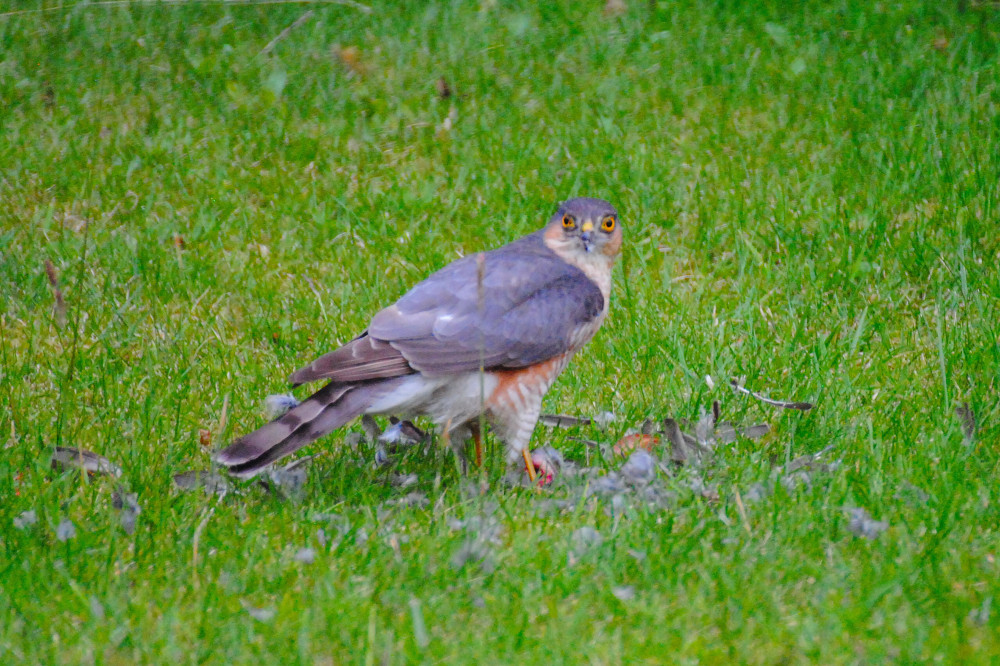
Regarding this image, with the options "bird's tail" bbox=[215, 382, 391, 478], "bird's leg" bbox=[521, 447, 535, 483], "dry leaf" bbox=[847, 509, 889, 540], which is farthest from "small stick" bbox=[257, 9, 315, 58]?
"dry leaf" bbox=[847, 509, 889, 540]

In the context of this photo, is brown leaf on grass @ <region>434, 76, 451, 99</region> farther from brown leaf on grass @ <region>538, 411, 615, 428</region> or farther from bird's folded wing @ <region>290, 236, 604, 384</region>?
brown leaf on grass @ <region>538, 411, 615, 428</region>

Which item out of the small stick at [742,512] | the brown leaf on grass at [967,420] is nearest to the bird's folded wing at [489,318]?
the small stick at [742,512]

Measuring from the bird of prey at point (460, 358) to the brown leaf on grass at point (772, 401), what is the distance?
600 mm

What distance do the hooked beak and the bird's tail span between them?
3.39 feet

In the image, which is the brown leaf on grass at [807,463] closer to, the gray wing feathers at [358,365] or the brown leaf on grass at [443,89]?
the gray wing feathers at [358,365]

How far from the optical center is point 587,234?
4473 mm

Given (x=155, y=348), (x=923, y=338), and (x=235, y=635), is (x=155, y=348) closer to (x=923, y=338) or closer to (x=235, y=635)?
(x=235, y=635)

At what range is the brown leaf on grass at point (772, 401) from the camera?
4277 millimetres

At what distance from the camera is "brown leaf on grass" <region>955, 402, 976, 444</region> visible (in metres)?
4.16

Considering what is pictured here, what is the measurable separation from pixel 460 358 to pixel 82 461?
126 cm

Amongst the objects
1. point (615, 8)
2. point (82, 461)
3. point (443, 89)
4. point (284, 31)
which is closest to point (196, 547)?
point (82, 461)

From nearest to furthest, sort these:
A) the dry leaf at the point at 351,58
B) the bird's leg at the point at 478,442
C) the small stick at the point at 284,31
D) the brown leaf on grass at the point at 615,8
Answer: the bird's leg at the point at 478,442
the small stick at the point at 284,31
the dry leaf at the point at 351,58
the brown leaf on grass at the point at 615,8

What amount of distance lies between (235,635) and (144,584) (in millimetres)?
417

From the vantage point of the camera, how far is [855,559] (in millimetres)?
3416
